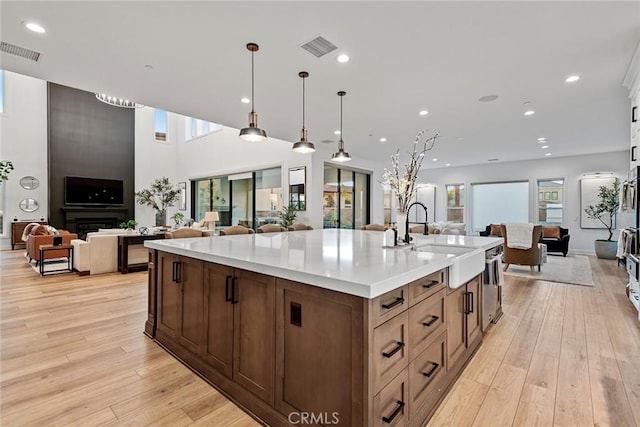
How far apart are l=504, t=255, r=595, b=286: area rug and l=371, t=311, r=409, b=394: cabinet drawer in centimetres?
520

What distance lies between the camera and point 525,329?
10.3ft

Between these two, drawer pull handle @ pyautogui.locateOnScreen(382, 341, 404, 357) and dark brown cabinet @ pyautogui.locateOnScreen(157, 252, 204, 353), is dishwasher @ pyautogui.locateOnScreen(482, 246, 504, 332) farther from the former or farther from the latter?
dark brown cabinet @ pyautogui.locateOnScreen(157, 252, 204, 353)

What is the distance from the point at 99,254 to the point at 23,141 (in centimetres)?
670

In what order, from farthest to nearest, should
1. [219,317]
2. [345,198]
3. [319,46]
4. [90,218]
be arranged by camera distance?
[90,218] < [345,198] < [319,46] < [219,317]

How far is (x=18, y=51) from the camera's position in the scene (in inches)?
120

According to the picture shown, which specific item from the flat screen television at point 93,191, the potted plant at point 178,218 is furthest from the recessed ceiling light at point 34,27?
the flat screen television at point 93,191

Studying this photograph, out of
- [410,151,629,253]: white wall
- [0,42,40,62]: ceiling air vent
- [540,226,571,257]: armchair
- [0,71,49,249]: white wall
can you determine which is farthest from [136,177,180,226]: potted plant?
[540,226,571,257]: armchair

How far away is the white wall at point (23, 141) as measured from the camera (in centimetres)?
888

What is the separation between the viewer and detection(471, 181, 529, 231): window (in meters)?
10.0

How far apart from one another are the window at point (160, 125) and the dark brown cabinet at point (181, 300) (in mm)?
11220

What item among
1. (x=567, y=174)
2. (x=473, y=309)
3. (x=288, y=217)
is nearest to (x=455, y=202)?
(x=567, y=174)

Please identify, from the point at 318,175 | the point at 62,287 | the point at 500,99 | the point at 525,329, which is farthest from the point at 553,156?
the point at 62,287

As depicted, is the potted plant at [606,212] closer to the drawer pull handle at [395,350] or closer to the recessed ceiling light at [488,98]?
the recessed ceiling light at [488,98]

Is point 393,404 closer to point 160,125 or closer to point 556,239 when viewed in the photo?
point 556,239
